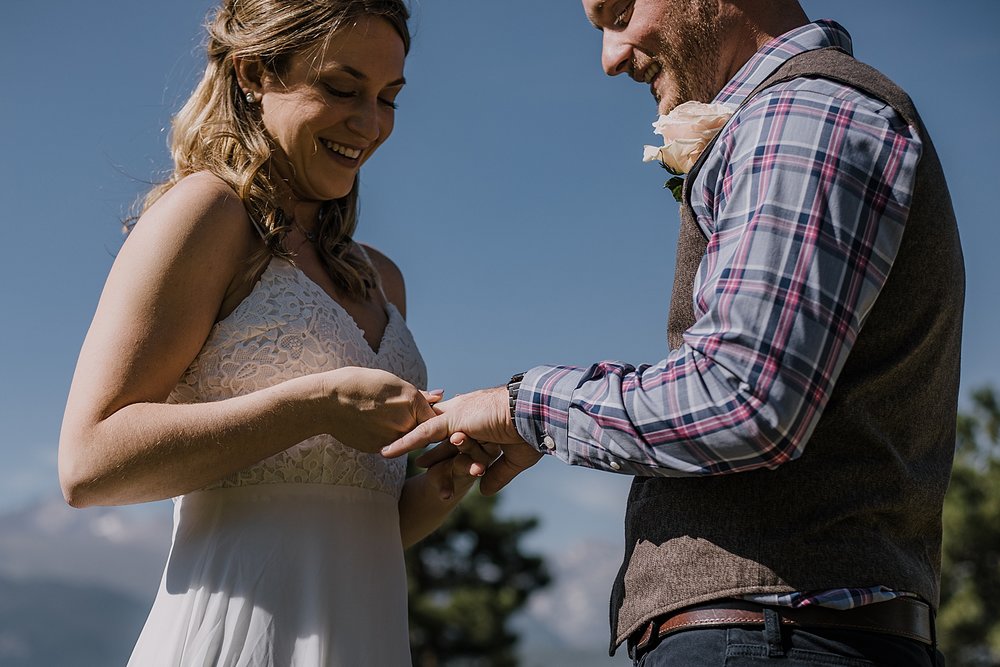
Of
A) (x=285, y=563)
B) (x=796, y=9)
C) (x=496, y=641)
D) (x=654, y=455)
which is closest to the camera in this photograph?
(x=654, y=455)

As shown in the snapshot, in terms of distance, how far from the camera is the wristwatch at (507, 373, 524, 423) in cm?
218

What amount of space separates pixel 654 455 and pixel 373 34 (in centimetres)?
175

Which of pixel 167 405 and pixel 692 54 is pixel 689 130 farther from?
pixel 167 405

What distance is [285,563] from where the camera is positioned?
266 centimetres

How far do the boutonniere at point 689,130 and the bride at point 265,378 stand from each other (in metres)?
0.93

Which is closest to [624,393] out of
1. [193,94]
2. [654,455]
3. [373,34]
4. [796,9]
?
[654,455]

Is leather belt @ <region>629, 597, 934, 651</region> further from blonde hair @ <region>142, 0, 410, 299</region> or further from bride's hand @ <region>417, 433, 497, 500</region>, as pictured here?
blonde hair @ <region>142, 0, 410, 299</region>

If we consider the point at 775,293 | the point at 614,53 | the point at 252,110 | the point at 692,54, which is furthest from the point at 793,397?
the point at 252,110

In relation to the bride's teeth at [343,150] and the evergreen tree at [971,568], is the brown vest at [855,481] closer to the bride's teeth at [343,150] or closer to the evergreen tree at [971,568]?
the bride's teeth at [343,150]

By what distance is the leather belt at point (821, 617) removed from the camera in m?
1.95

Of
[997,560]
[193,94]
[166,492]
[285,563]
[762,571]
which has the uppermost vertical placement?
[997,560]

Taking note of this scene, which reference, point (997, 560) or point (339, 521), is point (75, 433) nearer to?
point (339, 521)

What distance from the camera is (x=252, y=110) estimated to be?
10.2 feet

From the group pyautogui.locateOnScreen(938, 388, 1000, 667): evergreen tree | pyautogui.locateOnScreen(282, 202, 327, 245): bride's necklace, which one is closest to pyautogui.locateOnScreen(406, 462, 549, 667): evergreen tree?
pyautogui.locateOnScreen(938, 388, 1000, 667): evergreen tree
